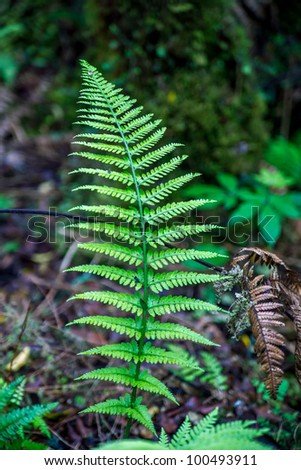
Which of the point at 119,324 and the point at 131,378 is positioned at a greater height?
the point at 119,324

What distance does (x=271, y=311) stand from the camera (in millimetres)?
1876

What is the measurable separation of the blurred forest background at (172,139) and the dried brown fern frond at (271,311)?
72 centimetres

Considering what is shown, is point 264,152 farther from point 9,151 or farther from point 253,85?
point 9,151

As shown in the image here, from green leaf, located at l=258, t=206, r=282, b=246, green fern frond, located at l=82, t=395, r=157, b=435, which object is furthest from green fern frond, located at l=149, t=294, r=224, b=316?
green leaf, located at l=258, t=206, r=282, b=246

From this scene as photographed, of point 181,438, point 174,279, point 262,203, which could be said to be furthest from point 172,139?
point 181,438

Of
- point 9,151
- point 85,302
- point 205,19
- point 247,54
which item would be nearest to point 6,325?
point 85,302

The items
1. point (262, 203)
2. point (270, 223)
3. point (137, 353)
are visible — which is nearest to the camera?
point (137, 353)

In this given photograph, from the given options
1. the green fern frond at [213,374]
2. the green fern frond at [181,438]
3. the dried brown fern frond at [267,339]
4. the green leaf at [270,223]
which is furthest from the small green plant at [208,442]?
the green leaf at [270,223]

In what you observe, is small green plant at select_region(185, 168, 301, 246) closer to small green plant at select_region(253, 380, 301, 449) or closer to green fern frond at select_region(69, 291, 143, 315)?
small green plant at select_region(253, 380, 301, 449)

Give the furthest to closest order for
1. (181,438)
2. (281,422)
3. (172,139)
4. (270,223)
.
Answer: (172,139) → (270,223) → (281,422) → (181,438)

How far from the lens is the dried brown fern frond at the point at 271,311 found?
1730mm

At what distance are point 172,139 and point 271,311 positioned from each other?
→ 2194 mm

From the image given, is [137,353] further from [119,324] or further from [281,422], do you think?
[281,422]

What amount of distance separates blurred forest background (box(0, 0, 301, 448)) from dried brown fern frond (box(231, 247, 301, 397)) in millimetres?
716
